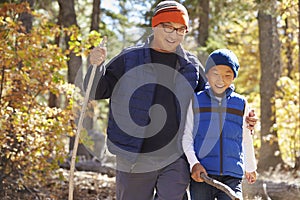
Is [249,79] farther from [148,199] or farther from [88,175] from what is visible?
[148,199]

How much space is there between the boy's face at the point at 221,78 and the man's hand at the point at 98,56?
2.89ft

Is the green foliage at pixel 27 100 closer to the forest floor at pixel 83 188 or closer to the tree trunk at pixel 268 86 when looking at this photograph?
the forest floor at pixel 83 188

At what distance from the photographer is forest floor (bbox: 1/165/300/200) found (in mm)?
8578

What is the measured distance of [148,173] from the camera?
14.3 ft

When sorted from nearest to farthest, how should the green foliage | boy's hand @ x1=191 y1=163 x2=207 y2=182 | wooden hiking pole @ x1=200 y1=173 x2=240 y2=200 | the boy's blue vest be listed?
wooden hiking pole @ x1=200 y1=173 x2=240 y2=200, boy's hand @ x1=191 y1=163 x2=207 y2=182, the boy's blue vest, the green foliage

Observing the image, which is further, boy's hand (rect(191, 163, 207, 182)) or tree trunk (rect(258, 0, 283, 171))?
tree trunk (rect(258, 0, 283, 171))

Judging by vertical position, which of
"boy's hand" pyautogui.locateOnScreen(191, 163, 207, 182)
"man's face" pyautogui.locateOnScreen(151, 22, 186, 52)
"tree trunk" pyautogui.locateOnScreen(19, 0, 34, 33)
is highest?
"tree trunk" pyautogui.locateOnScreen(19, 0, 34, 33)

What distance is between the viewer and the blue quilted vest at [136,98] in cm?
434

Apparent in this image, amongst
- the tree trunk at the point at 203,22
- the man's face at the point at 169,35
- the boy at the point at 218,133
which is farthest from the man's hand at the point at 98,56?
the tree trunk at the point at 203,22

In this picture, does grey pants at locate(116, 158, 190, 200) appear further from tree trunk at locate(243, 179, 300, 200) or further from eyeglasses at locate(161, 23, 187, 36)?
tree trunk at locate(243, 179, 300, 200)

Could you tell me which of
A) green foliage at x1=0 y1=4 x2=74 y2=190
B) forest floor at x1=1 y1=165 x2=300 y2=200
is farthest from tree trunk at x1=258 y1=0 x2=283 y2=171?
green foliage at x1=0 y1=4 x2=74 y2=190

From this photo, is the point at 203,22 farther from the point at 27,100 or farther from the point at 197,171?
the point at 197,171

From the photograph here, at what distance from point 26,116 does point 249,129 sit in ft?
13.6

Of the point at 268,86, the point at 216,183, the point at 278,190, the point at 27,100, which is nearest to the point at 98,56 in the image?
the point at 216,183
